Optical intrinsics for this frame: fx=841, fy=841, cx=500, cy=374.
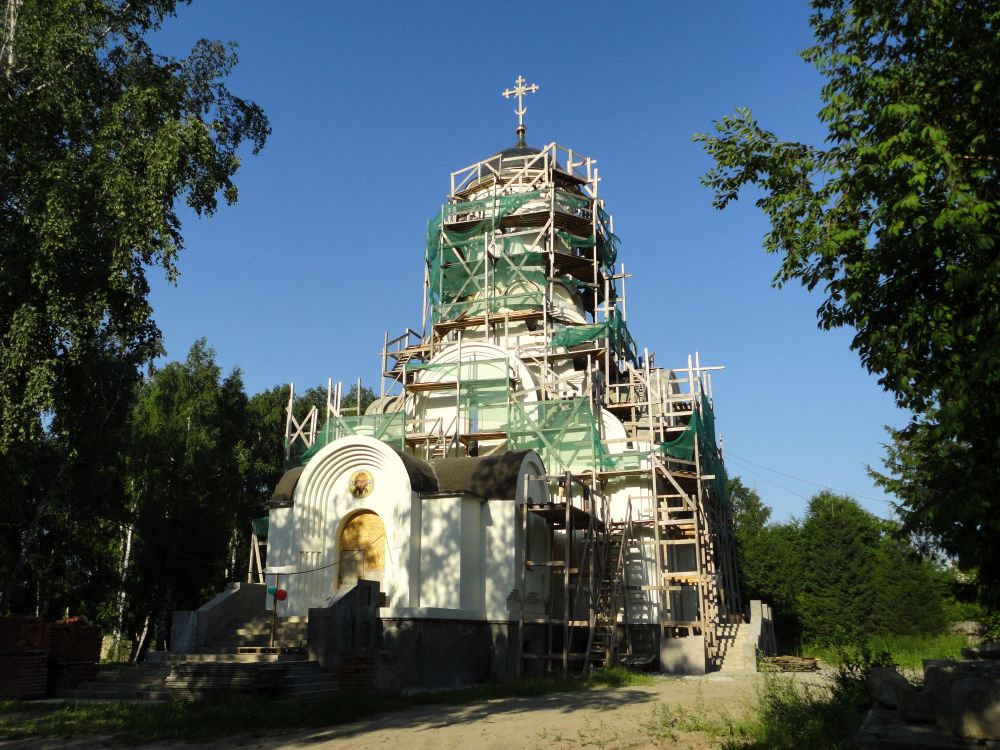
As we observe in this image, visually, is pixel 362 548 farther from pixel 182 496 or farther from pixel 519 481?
pixel 182 496

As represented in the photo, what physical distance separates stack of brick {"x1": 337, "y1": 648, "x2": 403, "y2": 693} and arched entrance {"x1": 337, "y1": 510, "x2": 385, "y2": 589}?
540cm

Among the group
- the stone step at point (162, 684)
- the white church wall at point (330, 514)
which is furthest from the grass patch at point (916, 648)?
the stone step at point (162, 684)

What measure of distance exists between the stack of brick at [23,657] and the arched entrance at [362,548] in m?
6.50

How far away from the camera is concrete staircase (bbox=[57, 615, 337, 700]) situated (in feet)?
42.9

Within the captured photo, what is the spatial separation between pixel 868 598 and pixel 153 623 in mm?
26142

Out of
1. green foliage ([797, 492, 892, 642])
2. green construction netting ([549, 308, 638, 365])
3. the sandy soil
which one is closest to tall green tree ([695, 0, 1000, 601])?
the sandy soil

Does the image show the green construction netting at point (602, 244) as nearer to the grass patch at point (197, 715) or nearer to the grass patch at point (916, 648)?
the grass patch at point (916, 648)

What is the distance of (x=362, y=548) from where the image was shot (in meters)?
19.2

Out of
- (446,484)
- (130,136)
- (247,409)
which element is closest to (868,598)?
(446,484)

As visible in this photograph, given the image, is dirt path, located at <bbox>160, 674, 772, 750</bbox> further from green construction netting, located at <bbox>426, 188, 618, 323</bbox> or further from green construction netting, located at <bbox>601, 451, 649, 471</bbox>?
green construction netting, located at <bbox>426, 188, 618, 323</bbox>

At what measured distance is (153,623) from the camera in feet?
97.6

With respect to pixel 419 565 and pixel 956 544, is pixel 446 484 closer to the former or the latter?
pixel 419 565

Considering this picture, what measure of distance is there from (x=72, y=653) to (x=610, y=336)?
18.1 metres

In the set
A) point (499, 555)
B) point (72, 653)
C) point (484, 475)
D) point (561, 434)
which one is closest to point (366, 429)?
point (561, 434)
